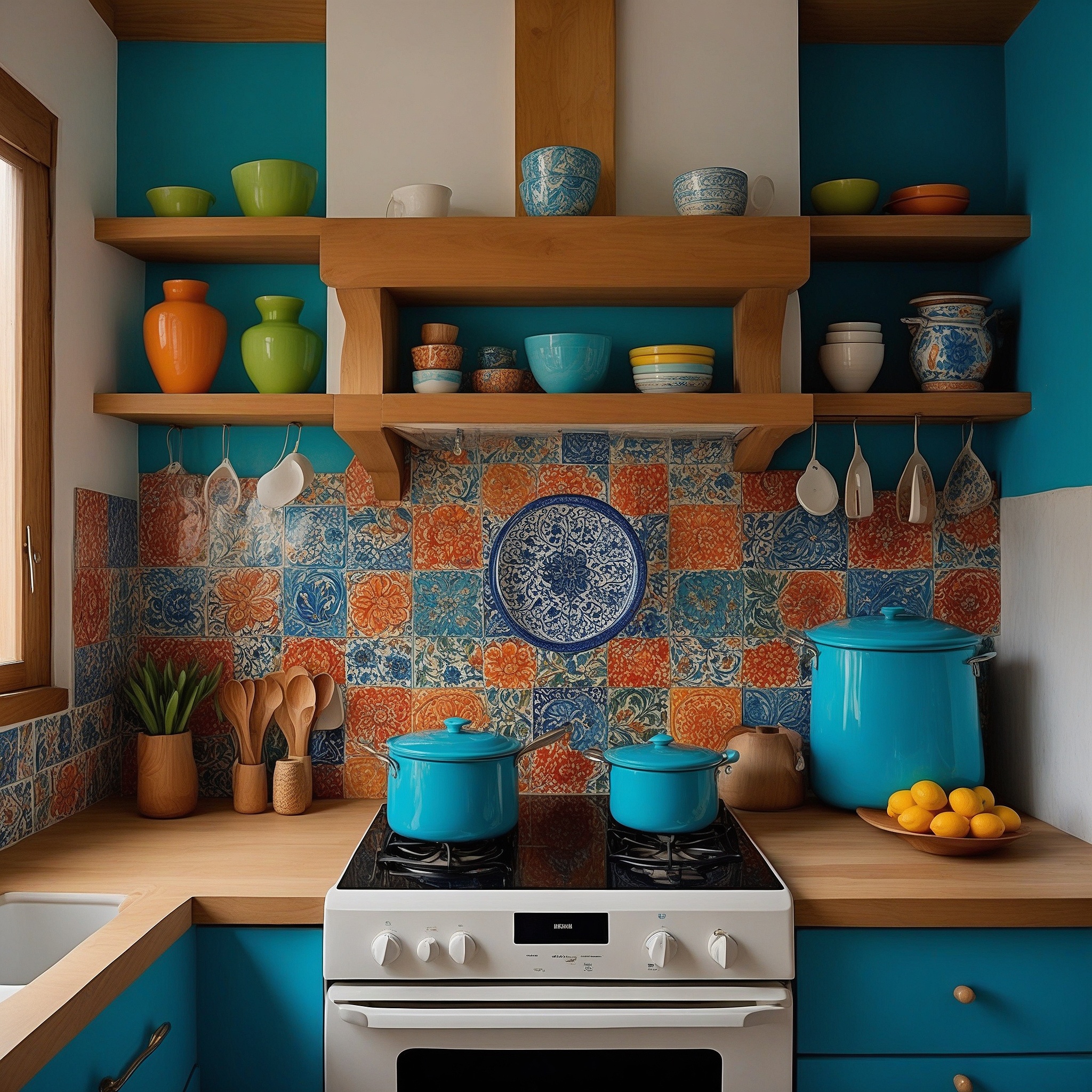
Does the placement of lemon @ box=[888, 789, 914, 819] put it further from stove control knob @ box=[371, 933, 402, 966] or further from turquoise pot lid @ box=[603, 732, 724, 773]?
stove control knob @ box=[371, 933, 402, 966]

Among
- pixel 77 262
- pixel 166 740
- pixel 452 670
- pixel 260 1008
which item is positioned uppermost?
pixel 77 262

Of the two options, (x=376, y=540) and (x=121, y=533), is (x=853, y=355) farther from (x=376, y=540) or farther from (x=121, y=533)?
(x=121, y=533)

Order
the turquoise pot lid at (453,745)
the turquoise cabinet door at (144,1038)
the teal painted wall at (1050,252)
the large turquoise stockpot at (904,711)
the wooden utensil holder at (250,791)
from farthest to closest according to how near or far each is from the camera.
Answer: the wooden utensil holder at (250,791) < the large turquoise stockpot at (904,711) < the teal painted wall at (1050,252) < the turquoise pot lid at (453,745) < the turquoise cabinet door at (144,1038)

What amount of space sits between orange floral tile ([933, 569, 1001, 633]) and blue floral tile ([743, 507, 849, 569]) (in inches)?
9.1

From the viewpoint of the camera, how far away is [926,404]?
2.01m

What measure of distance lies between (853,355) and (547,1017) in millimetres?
1393

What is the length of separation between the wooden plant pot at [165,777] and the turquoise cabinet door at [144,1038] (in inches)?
18.7

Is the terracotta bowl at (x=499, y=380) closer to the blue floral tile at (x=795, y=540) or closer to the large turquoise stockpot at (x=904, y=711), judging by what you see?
the blue floral tile at (x=795, y=540)

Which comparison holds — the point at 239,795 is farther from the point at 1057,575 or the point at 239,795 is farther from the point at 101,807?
the point at 1057,575

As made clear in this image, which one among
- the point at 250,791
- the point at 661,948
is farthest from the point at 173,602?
the point at 661,948

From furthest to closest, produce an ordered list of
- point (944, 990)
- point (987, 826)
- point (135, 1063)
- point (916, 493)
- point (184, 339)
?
1. point (916, 493)
2. point (184, 339)
3. point (987, 826)
4. point (944, 990)
5. point (135, 1063)

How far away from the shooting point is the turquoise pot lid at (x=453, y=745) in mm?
1724

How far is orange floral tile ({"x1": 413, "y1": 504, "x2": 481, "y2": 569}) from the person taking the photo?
2236 mm

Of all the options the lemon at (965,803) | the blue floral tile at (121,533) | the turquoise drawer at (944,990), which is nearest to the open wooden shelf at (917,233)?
the lemon at (965,803)
